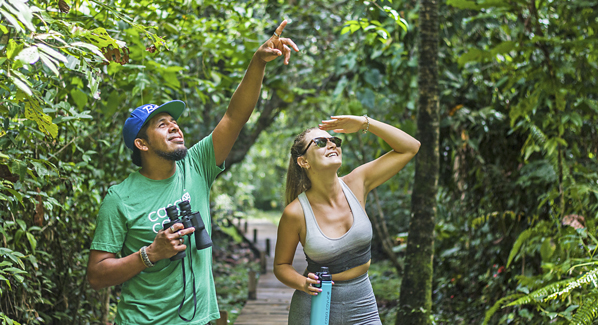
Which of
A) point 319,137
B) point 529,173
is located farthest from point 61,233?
point 529,173

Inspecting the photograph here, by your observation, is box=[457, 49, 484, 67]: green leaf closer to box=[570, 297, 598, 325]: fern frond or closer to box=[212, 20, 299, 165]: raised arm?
box=[570, 297, 598, 325]: fern frond

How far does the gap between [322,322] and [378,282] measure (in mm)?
6737

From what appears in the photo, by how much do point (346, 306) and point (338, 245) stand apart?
0.31 m

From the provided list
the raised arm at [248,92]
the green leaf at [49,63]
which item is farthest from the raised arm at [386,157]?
the green leaf at [49,63]

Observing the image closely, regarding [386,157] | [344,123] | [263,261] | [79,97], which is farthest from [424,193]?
[263,261]

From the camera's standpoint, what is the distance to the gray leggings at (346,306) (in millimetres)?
2410

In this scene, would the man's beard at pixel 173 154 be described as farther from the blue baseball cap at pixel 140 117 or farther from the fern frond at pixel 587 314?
the fern frond at pixel 587 314

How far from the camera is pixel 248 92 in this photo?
7.79 feet

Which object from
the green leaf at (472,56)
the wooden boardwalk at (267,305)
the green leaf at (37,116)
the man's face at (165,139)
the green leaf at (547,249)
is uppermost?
the green leaf at (472,56)

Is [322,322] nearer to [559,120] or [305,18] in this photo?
[559,120]

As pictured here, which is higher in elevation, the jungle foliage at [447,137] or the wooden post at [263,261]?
the jungle foliage at [447,137]

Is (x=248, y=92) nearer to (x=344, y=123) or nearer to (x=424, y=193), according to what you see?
(x=344, y=123)

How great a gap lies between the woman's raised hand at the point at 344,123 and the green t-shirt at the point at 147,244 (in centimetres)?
79

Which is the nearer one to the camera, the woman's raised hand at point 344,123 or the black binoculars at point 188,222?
the black binoculars at point 188,222
